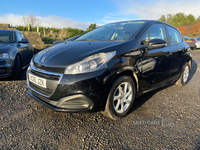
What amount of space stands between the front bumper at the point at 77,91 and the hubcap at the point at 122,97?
0.89 feet

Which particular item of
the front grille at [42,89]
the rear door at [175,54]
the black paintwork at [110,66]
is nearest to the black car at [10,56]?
the black paintwork at [110,66]

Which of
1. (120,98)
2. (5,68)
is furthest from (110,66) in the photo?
(5,68)

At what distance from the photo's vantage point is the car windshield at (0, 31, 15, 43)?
425cm

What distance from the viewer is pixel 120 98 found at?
2.16 m

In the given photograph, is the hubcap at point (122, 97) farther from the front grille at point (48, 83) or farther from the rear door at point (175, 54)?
the rear door at point (175, 54)

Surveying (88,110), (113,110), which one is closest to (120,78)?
(113,110)

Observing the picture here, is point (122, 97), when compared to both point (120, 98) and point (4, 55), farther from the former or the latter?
point (4, 55)

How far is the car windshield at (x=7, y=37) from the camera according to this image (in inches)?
167

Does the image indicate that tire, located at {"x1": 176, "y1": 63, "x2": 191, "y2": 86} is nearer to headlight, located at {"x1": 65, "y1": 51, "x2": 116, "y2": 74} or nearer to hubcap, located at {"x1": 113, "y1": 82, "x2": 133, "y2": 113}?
hubcap, located at {"x1": 113, "y1": 82, "x2": 133, "y2": 113}

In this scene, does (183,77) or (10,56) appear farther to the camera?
(183,77)

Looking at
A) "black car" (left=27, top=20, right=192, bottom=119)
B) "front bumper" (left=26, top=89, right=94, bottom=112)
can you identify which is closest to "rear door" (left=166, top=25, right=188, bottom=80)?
"black car" (left=27, top=20, right=192, bottom=119)

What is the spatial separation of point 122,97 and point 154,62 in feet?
3.02

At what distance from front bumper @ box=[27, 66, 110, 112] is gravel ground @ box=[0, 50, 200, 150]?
321 millimetres

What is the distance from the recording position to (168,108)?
2605 millimetres
